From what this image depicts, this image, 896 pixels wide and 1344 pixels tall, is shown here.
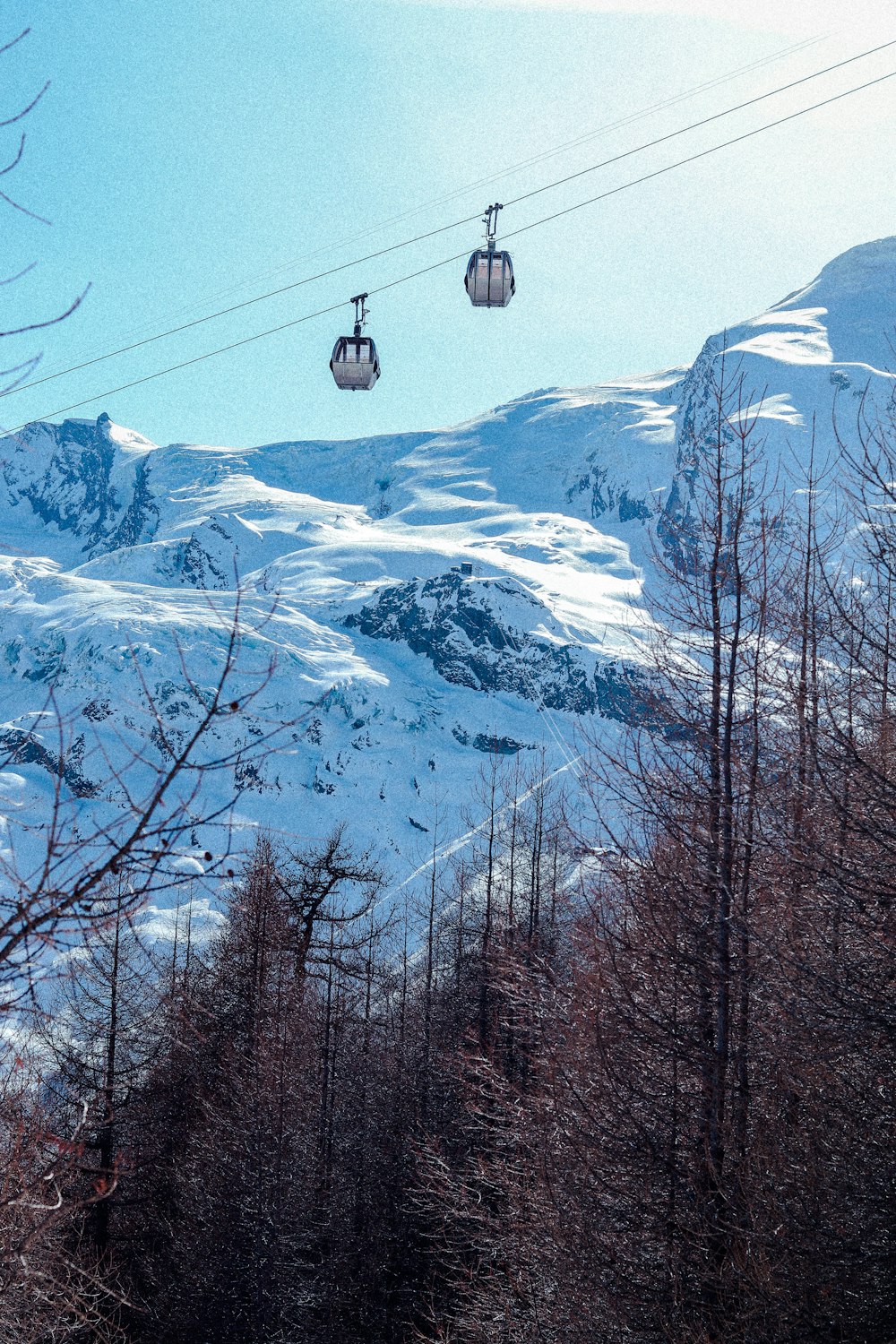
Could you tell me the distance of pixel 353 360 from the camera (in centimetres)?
1184

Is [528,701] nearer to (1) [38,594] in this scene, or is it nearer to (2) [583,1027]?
(1) [38,594]

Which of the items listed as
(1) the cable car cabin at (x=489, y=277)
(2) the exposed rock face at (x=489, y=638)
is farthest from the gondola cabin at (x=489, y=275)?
(2) the exposed rock face at (x=489, y=638)

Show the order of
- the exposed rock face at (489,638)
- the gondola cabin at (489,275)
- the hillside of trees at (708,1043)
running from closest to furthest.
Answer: the hillside of trees at (708,1043), the gondola cabin at (489,275), the exposed rock face at (489,638)

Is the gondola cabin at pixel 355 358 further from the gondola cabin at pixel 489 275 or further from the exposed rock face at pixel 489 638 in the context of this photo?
the exposed rock face at pixel 489 638

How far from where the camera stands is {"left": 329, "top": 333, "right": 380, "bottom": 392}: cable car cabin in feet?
38.6

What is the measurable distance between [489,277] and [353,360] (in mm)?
1932

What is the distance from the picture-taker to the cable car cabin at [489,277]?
10.7 meters

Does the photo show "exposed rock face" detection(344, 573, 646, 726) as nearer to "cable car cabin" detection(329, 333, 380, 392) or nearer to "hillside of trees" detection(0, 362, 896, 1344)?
"hillside of trees" detection(0, 362, 896, 1344)

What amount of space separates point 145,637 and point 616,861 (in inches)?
5757

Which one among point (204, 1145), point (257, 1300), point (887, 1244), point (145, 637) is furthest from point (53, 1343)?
point (145, 637)

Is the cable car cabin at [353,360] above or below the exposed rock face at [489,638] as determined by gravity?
below

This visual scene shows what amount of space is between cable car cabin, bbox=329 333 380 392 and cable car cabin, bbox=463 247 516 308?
61.6 inches

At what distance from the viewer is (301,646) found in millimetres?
167750

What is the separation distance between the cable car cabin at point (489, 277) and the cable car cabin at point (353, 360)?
5.14 ft
